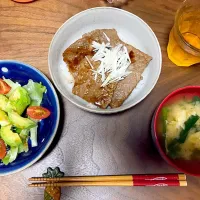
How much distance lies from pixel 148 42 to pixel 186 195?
0.59 meters

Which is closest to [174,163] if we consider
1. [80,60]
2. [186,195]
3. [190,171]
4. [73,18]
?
[190,171]

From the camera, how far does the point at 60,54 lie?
132 centimetres

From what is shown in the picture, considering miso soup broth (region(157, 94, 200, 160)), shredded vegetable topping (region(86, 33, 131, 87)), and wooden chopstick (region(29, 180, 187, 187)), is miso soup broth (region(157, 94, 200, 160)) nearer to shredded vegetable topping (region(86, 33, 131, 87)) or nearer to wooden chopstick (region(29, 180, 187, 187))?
wooden chopstick (region(29, 180, 187, 187))

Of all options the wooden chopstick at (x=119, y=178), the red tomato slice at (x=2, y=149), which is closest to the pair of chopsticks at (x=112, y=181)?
the wooden chopstick at (x=119, y=178)

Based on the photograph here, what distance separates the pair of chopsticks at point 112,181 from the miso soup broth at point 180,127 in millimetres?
85

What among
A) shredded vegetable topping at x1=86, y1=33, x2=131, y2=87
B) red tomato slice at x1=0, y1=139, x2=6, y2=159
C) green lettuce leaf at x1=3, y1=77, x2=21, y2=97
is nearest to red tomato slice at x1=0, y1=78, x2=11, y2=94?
green lettuce leaf at x1=3, y1=77, x2=21, y2=97

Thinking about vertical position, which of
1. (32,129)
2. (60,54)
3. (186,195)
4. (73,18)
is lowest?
(186,195)

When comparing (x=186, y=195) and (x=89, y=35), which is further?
(x=89, y=35)

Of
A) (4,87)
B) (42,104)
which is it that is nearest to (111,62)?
(42,104)

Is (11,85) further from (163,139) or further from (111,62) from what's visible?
(163,139)

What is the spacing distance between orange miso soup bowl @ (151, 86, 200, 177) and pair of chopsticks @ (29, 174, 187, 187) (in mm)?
54

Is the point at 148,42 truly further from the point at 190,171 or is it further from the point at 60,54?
the point at 190,171

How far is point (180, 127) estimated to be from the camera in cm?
118

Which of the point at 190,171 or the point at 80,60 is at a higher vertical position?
the point at 80,60
